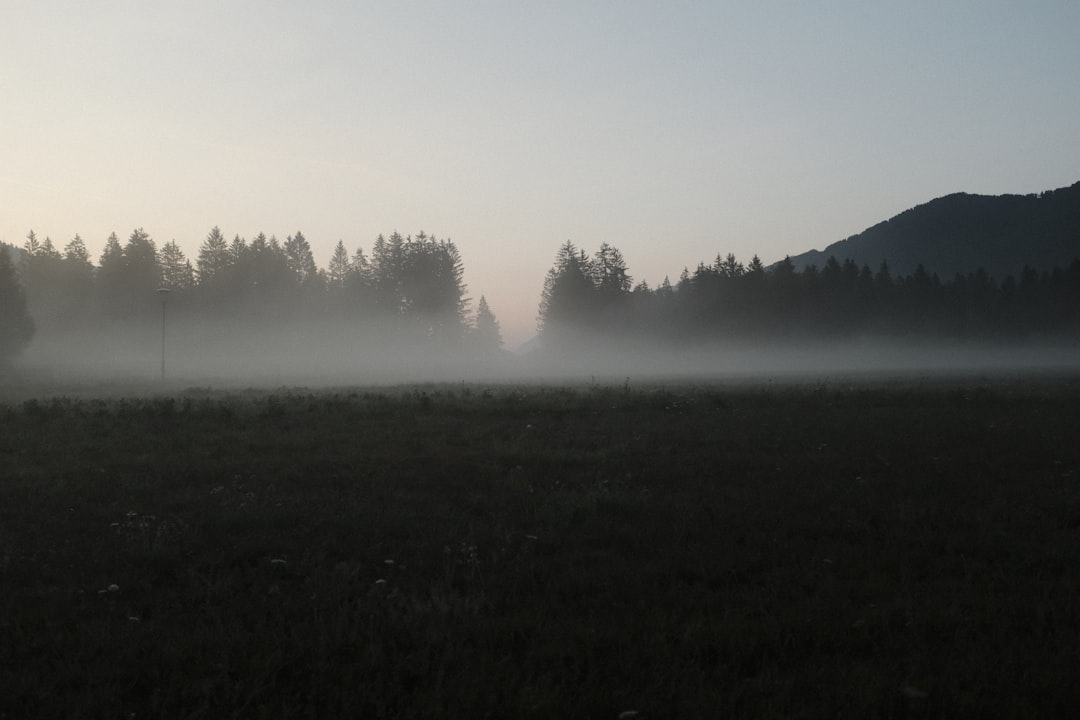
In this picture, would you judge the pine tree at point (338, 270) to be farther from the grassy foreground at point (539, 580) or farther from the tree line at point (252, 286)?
the grassy foreground at point (539, 580)

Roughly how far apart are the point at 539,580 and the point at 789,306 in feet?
281

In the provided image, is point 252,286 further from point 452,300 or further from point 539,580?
point 539,580

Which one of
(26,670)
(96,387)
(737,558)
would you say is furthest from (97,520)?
(96,387)

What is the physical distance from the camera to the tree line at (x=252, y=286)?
77500mm

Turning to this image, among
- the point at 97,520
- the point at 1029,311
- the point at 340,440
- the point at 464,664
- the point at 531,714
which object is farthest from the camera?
the point at 1029,311

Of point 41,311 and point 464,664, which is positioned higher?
point 41,311

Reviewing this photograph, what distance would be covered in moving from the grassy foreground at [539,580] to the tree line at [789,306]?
73.1 m

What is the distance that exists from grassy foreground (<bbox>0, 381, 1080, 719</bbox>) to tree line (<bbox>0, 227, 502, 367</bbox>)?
7215 centimetres

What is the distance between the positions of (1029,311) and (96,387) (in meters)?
107

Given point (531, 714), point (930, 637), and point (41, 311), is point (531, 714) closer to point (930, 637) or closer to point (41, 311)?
point (930, 637)

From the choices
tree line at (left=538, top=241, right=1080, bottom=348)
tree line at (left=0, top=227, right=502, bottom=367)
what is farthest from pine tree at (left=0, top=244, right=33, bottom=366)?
tree line at (left=538, top=241, right=1080, bottom=348)

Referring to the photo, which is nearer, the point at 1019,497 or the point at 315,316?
the point at 1019,497

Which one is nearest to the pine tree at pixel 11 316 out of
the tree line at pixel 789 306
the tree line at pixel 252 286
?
the tree line at pixel 252 286

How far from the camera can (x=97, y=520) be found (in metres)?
8.66
